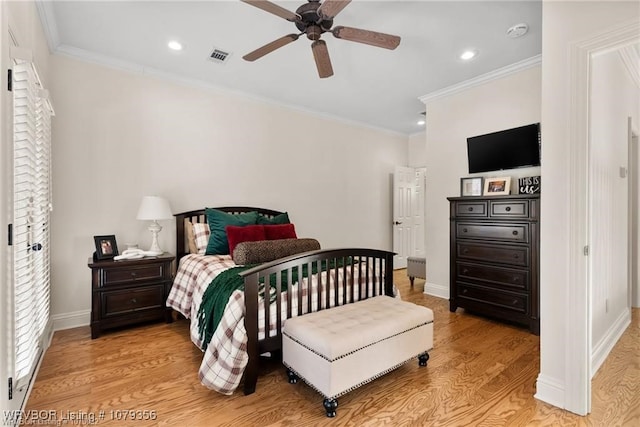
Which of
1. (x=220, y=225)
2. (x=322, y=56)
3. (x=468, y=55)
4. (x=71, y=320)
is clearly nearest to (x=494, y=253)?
(x=468, y=55)

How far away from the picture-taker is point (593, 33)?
175cm

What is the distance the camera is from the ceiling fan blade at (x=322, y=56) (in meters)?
2.35

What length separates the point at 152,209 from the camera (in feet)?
10.5

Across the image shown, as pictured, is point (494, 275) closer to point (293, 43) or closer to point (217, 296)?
point (217, 296)

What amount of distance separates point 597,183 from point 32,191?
13.3ft

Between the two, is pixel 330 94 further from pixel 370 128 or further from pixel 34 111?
pixel 34 111

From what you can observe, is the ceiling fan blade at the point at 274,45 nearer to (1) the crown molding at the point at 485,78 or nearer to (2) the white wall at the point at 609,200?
(2) the white wall at the point at 609,200

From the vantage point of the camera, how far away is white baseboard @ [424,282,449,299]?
415 cm

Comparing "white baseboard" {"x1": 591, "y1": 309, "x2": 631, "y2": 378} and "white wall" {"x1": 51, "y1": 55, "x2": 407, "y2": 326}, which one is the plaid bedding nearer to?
"white wall" {"x1": 51, "y1": 55, "x2": 407, "y2": 326}

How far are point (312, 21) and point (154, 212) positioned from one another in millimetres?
2334

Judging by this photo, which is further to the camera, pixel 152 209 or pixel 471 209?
pixel 471 209

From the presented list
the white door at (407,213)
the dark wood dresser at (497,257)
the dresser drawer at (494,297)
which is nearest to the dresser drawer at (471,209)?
the dark wood dresser at (497,257)

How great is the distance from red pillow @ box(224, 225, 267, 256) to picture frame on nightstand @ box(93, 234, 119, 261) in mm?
1097

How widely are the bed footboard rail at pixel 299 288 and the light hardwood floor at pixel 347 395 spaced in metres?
0.29
